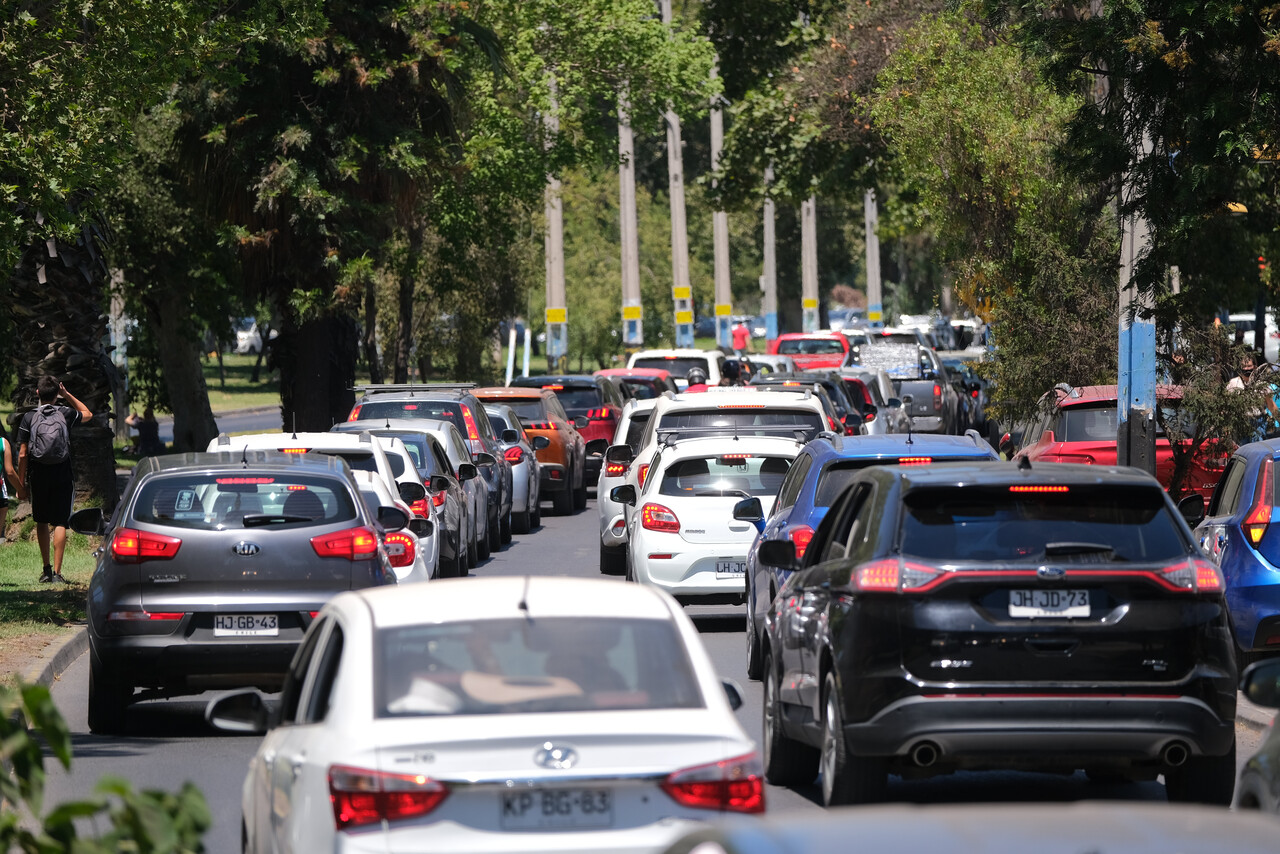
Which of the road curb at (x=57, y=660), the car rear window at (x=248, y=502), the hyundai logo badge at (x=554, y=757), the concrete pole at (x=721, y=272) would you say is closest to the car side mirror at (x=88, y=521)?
the road curb at (x=57, y=660)

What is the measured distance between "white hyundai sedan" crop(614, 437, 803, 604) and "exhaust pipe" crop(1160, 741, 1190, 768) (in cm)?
751

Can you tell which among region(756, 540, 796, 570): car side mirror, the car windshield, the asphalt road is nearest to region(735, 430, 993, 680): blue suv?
the asphalt road

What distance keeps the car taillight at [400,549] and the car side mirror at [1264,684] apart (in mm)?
9690

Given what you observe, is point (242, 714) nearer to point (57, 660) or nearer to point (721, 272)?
point (57, 660)

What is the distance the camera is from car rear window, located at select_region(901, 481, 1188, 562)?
861 centimetres

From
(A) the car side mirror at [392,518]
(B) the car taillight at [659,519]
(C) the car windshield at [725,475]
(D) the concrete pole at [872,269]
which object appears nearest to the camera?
(A) the car side mirror at [392,518]

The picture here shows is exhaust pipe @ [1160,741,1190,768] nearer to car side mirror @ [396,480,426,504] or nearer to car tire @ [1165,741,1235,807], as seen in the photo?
car tire @ [1165,741,1235,807]

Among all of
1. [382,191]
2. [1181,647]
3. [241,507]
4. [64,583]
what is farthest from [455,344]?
[1181,647]

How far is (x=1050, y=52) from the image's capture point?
16.5 meters

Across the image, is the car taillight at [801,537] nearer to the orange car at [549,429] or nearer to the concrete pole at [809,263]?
the orange car at [549,429]

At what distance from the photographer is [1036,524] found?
8688 mm

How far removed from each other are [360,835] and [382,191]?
26.7 m

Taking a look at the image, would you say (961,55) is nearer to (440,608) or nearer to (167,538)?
(167,538)

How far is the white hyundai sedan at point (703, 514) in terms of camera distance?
16047 mm
